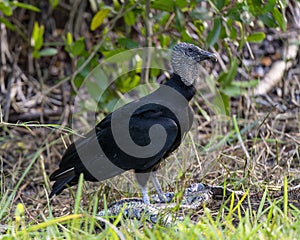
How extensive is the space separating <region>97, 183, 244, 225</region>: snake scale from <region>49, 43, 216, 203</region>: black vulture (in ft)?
0.50

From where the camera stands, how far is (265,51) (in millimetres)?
7312

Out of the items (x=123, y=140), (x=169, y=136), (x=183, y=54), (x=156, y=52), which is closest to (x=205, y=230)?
(x=169, y=136)

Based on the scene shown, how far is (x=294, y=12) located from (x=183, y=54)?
306 cm

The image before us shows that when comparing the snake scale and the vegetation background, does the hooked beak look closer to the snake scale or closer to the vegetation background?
the vegetation background

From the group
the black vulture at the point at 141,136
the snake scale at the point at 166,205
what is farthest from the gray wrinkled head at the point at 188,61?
the snake scale at the point at 166,205

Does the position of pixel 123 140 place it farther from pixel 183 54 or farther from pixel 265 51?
pixel 265 51

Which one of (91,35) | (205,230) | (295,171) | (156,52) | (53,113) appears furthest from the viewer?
(91,35)

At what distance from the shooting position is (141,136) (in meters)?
3.87

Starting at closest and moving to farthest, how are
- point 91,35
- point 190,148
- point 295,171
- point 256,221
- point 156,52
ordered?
1. point 256,221
2. point 295,171
3. point 190,148
4. point 156,52
5. point 91,35

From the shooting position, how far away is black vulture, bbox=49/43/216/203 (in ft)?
12.5

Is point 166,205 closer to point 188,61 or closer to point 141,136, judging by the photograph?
point 141,136

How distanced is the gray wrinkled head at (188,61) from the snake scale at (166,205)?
74 centimetres

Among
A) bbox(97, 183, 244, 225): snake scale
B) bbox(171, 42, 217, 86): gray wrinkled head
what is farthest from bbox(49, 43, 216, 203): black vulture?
bbox(97, 183, 244, 225): snake scale

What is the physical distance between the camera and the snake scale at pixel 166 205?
10.9 feet
